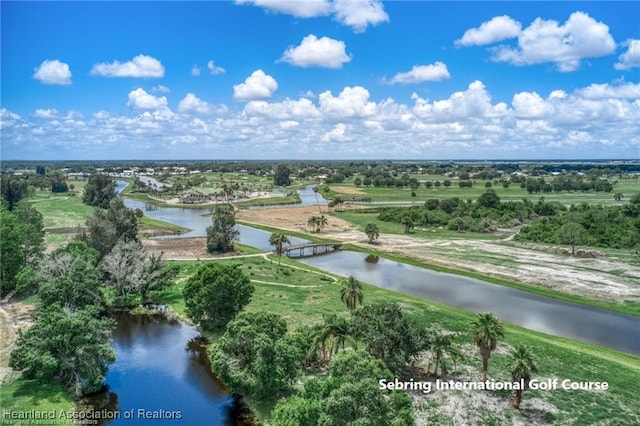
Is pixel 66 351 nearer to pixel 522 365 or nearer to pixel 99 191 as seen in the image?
pixel 522 365

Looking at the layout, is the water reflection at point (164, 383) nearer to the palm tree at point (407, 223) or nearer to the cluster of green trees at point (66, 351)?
the cluster of green trees at point (66, 351)

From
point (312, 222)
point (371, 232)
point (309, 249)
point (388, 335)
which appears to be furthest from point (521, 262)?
point (388, 335)

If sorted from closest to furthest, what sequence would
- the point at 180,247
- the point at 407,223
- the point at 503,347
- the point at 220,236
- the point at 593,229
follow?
1. the point at 503,347
2. the point at 220,236
3. the point at 180,247
4. the point at 593,229
5. the point at 407,223

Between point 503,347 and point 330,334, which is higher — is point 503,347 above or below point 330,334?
below

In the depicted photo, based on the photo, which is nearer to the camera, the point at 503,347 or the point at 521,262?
the point at 503,347

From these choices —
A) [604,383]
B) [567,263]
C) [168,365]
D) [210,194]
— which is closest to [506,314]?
[604,383]

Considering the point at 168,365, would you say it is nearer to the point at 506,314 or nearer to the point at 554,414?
the point at 554,414

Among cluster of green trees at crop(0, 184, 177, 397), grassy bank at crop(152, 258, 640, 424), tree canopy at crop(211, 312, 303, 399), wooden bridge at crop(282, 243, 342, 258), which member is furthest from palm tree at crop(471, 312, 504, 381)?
wooden bridge at crop(282, 243, 342, 258)
